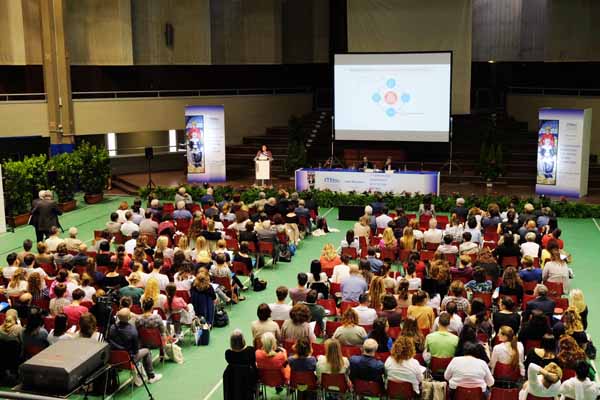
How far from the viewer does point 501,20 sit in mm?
30891

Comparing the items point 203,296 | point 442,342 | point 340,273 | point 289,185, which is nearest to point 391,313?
point 442,342

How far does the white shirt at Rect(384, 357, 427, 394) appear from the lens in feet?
26.1

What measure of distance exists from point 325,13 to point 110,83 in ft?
34.1

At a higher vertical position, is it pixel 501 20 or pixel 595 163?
pixel 501 20

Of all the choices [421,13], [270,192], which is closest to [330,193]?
[270,192]

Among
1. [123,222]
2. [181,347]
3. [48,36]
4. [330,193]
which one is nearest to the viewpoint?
[181,347]

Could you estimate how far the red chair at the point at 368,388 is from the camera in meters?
8.02

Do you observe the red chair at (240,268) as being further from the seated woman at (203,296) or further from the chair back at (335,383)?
the chair back at (335,383)

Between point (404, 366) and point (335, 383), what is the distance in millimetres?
782

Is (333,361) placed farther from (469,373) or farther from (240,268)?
(240,268)

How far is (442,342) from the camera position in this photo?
28.0 ft

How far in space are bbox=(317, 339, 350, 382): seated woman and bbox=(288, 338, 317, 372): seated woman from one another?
114 mm

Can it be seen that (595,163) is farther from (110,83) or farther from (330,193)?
(110,83)

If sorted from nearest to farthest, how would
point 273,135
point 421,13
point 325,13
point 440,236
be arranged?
point 440,236
point 421,13
point 273,135
point 325,13
